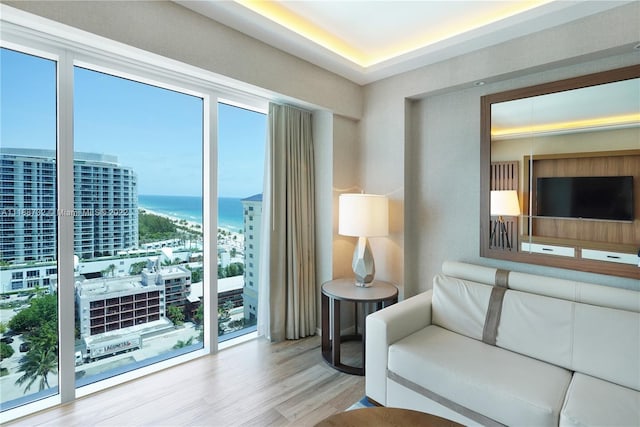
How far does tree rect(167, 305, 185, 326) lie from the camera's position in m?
2.55

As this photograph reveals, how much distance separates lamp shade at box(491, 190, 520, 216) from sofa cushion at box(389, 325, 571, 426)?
101cm

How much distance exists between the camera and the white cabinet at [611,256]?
197cm

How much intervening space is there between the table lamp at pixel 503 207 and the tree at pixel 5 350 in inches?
131

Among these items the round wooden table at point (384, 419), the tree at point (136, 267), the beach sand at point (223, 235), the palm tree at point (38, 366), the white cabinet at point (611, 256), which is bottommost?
the palm tree at point (38, 366)

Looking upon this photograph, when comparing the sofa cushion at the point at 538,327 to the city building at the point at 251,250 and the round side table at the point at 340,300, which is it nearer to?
the round side table at the point at 340,300

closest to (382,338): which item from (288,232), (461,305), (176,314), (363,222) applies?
(461,305)

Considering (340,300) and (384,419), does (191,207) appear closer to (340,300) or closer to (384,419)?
(340,300)

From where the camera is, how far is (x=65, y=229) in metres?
1.98

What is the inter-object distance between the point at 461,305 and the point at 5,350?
2.91 meters

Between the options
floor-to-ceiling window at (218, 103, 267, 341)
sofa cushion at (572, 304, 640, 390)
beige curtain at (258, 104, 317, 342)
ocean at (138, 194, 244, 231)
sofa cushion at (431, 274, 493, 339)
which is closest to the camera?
sofa cushion at (572, 304, 640, 390)

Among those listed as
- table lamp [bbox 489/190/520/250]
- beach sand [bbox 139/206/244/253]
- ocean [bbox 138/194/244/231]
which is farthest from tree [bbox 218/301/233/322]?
table lamp [bbox 489/190/520/250]

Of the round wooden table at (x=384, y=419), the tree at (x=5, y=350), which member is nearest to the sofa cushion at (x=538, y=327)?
the round wooden table at (x=384, y=419)

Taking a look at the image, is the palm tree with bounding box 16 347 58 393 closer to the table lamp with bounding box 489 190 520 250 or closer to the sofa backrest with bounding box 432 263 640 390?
the sofa backrest with bounding box 432 263 640 390

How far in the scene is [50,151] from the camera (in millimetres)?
1948
